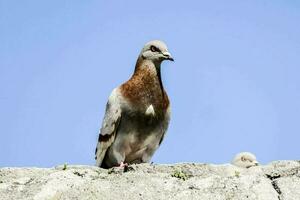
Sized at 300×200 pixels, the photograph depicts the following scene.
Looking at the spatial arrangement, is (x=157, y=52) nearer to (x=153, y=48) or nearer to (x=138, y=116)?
(x=153, y=48)

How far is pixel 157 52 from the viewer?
11.3 m

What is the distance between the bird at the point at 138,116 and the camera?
10734 millimetres

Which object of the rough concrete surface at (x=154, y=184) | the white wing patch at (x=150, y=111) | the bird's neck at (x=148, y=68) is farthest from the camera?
the bird's neck at (x=148, y=68)

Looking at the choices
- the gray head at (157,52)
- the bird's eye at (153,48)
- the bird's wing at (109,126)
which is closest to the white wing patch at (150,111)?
the bird's wing at (109,126)

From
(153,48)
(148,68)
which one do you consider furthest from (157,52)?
(148,68)

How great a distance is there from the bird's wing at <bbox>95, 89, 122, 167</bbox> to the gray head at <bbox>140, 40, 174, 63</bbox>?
805mm

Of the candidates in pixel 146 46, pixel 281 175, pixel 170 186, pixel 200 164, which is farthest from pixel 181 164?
pixel 146 46

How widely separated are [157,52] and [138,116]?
3.84ft

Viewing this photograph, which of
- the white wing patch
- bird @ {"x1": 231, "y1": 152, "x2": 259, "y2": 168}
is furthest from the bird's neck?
bird @ {"x1": 231, "y1": 152, "x2": 259, "y2": 168}

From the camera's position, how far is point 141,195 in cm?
689

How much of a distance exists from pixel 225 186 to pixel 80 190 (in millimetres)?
1393

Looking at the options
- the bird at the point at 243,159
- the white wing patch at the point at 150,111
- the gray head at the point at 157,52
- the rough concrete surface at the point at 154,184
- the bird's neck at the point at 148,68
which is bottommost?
the bird at the point at 243,159

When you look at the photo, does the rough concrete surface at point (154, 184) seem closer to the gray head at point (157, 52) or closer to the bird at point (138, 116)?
the bird at point (138, 116)

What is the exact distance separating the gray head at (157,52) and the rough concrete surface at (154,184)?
3.86 m
